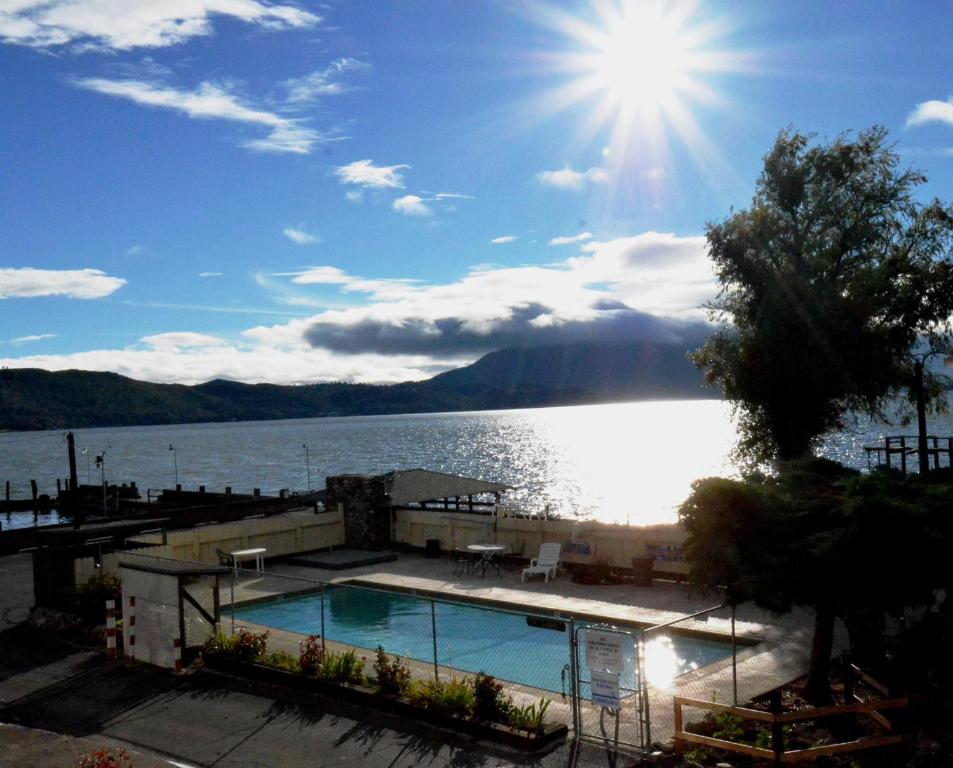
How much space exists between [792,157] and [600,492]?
78.4 meters

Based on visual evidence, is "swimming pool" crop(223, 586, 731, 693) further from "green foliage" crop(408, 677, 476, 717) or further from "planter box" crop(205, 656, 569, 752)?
"green foliage" crop(408, 677, 476, 717)

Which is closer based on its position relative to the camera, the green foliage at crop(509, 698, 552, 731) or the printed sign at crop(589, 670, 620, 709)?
the printed sign at crop(589, 670, 620, 709)

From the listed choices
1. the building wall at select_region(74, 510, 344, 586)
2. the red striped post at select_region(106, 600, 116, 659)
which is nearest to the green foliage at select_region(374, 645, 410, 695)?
the red striped post at select_region(106, 600, 116, 659)

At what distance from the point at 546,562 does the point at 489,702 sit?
12.4 m

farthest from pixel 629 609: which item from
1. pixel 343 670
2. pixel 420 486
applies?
pixel 420 486

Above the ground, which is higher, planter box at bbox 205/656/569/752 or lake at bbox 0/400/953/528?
planter box at bbox 205/656/569/752

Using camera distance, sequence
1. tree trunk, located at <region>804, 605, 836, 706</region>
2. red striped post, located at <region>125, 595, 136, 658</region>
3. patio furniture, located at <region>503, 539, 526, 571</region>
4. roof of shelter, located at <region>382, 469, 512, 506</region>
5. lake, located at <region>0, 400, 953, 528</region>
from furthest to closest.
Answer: lake, located at <region>0, 400, 953, 528</region> < roof of shelter, located at <region>382, 469, 512, 506</region> < patio furniture, located at <region>503, 539, 526, 571</region> < red striped post, located at <region>125, 595, 136, 658</region> < tree trunk, located at <region>804, 605, 836, 706</region>

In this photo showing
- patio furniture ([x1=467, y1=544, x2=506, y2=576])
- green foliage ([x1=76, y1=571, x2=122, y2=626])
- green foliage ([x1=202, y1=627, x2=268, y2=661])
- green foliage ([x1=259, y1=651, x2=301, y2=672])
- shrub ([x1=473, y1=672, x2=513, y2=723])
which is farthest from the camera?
patio furniture ([x1=467, y1=544, x2=506, y2=576])

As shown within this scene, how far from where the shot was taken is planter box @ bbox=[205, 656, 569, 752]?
11672 mm

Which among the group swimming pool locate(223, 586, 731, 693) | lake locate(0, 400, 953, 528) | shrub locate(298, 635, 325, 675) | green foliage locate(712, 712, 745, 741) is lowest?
lake locate(0, 400, 953, 528)

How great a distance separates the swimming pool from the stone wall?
491 centimetres

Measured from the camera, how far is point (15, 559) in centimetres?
2839

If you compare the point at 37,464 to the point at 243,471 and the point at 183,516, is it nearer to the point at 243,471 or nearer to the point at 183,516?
the point at 243,471

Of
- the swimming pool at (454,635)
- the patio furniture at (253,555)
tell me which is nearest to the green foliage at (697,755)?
the swimming pool at (454,635)
